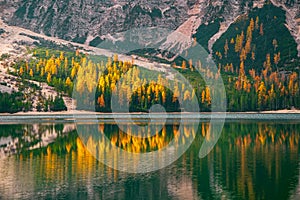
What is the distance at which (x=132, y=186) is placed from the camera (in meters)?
62.3

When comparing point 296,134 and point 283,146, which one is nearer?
point 283,146

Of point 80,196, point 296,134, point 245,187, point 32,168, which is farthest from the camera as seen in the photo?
point 296,134

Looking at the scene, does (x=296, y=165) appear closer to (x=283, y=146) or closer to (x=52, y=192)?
(x=283, y=146)

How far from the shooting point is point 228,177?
68.2 meters

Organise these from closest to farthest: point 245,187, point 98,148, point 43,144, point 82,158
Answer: point 245,187, point 82,158, point 98,148, point 43,144

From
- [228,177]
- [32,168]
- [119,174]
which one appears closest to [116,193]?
[119,174]

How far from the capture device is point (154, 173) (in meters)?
72.3

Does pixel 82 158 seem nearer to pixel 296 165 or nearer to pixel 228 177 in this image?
pixel 228 177

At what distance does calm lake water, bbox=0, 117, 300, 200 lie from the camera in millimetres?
58031

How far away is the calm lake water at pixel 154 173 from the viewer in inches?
2285

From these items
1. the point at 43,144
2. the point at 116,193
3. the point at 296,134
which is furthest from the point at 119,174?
the point at 296,134

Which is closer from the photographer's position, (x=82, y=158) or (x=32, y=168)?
(x=32, y=168)

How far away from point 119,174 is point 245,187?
19000 mm

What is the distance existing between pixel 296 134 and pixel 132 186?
74.5 metres
